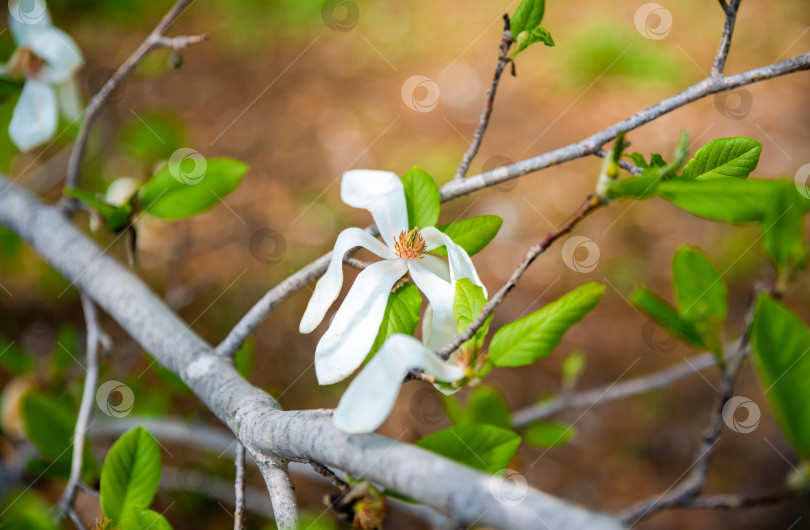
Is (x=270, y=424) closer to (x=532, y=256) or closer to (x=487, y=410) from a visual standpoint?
(x=532, y=256)

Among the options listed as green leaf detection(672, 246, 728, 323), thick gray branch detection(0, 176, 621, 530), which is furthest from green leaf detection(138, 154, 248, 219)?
green leaf detection(672, 246, 728, 323)

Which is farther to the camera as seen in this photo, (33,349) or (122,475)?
(33,349)

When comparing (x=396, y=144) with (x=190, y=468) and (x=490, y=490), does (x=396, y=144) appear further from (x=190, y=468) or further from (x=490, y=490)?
(x=490, y=490)

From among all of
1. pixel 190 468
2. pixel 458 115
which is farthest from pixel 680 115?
pixel 190 468

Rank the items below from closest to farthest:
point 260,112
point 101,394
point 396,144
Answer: point 101,394
point 396,144
point 260,112

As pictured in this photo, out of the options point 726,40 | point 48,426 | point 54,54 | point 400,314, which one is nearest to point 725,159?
point 726,40

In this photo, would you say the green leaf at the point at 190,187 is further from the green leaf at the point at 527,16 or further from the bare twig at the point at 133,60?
the green leaf at the point at 527,16

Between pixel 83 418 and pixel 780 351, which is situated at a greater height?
pixel 83 418
